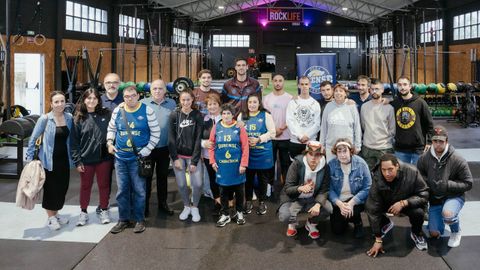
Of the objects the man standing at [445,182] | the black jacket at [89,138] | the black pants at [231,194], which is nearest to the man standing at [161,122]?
the black jacket at [89,138]

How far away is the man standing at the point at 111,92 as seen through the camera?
418 centimetres

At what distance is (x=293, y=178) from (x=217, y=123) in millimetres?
958

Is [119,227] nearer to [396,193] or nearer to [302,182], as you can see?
[302,182]

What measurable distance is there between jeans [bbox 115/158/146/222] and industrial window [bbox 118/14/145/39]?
13.7 meters

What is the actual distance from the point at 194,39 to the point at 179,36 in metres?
3.09

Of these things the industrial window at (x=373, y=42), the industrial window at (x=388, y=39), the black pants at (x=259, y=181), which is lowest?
the black pants at (x=259, y=181)

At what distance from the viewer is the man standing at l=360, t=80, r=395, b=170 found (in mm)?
4504

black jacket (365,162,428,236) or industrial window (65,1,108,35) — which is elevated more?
industrial window (65,1,108,35)

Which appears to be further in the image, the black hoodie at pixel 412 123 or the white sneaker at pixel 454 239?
the black hoodie at pixel 412 123

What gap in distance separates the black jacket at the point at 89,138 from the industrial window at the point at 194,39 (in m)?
23.3

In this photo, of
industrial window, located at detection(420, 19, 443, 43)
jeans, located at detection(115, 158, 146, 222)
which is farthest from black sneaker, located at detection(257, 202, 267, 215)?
industrial window, located at detection(420, 19, 443, 43)

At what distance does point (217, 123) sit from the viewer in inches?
167

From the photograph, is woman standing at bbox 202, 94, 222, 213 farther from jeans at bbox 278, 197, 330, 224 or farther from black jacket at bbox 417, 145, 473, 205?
black jacket at bbox 417, 145, 473, 205

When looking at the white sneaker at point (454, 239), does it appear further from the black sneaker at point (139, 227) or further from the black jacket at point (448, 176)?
the black sneaker at point (139, 227)
